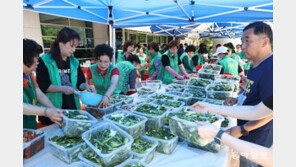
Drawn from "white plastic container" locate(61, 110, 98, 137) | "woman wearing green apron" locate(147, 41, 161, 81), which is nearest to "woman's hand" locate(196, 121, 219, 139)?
"white plastic container" locate(61, 110, 98, 137)

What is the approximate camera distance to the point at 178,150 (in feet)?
5.13

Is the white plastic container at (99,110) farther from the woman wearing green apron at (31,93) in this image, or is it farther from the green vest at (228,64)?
the green vest at (228,64)

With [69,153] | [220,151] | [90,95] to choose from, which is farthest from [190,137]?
[90,95]

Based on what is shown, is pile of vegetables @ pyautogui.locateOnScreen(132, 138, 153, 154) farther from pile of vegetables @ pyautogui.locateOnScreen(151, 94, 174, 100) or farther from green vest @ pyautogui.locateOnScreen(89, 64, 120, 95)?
green vest @ pyautogui.locateOnScreen(89, 64, 120, 95)

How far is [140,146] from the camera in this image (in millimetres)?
1429

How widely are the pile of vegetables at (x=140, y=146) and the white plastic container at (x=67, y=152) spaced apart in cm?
43

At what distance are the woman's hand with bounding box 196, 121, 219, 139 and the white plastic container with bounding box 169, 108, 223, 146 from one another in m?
0.08

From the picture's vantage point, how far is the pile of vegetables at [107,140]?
3.79 feet

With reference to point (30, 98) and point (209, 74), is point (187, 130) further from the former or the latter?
point (209, 74)

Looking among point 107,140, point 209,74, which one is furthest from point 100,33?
point 107,140

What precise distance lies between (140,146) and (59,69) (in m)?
1.35

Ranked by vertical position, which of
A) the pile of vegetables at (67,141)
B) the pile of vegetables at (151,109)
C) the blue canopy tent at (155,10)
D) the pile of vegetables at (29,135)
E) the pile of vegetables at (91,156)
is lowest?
the pile of vegetables at (91,156)

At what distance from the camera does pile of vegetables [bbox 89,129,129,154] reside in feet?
3.79

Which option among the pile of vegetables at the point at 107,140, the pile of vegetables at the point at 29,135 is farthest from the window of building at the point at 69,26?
the pile of vegetables at the point at 107,140
